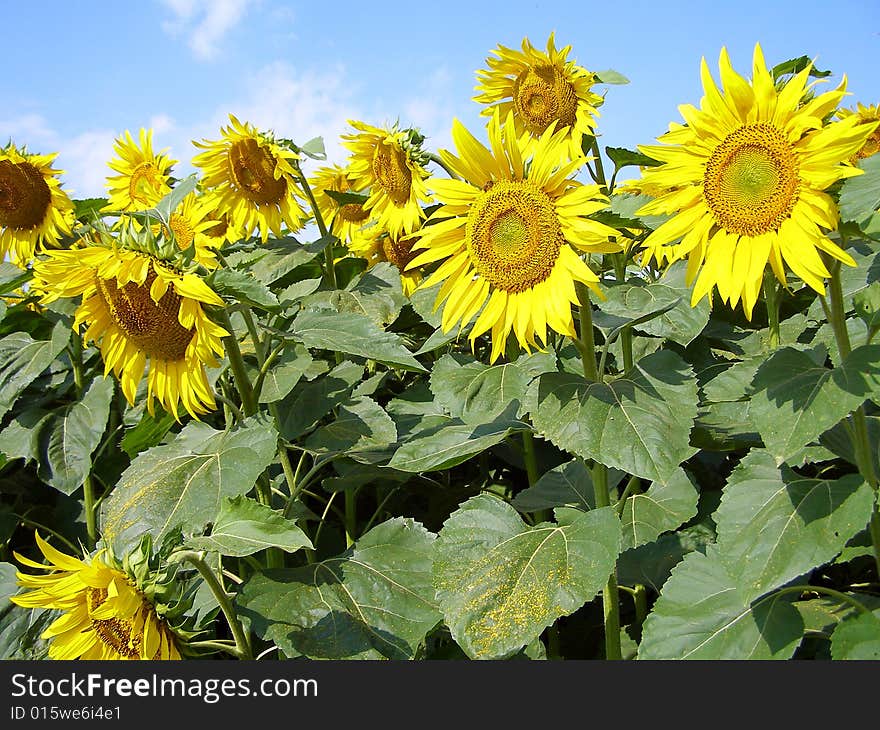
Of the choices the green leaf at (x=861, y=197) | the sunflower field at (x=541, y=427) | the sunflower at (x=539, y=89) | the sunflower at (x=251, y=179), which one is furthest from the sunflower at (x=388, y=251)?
the green leaf at (x=861, y=197)

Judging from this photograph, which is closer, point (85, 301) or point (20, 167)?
point (85, 301)

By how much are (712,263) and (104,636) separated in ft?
5.24

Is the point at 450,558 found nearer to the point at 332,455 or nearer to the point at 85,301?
the point at 332,455

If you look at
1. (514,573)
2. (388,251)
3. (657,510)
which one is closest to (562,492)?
(657,510)

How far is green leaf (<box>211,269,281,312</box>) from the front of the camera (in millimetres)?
2104

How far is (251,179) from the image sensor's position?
403 cm

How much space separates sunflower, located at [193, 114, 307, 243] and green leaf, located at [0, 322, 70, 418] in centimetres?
99

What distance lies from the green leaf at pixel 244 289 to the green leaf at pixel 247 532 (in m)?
0.46

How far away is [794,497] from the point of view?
188 cm

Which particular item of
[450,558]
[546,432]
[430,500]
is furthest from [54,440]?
[546,432]

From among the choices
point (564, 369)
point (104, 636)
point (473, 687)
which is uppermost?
point (564, 369)

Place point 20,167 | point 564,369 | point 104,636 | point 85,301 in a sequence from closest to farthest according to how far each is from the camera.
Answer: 1. point 104,636
2. point 85,301
3. point 564,369
4. point 20,167

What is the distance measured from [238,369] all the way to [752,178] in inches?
53.9

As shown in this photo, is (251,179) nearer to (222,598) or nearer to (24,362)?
(24,362)
